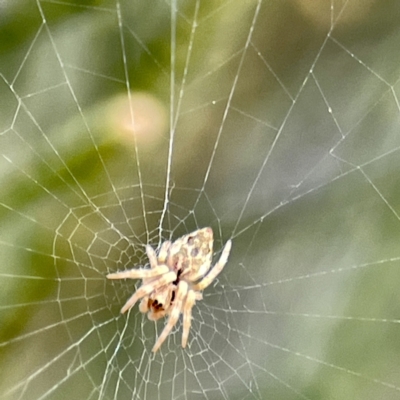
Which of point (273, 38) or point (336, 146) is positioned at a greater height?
point (273, 38)

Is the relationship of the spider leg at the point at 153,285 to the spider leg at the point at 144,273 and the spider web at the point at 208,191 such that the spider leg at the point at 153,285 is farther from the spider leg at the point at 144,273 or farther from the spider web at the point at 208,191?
the spider web at the point at 208,191

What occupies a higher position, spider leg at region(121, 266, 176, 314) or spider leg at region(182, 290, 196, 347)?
spider leg at region(121, 266, 176, 314)

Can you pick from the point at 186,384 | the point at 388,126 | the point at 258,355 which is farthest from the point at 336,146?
the point at 186,384

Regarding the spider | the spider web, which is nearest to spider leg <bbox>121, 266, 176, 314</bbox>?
the spider

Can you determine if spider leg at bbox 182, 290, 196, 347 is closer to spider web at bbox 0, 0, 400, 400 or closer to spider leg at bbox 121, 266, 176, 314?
spider leg at bbox 121, 266, 176, 314

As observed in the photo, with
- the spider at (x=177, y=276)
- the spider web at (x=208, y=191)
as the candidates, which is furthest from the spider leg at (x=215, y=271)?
the spider web at (x=208, y=191)

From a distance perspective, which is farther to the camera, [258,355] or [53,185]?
[258,355]

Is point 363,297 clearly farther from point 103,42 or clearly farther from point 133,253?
point 103,42
